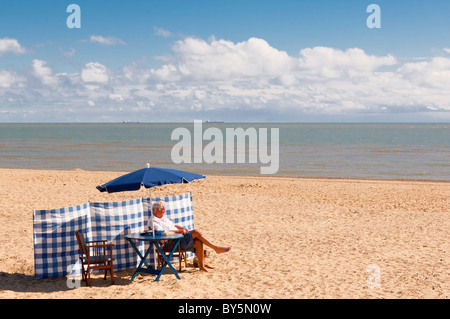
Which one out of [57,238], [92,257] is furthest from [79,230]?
[92,257]

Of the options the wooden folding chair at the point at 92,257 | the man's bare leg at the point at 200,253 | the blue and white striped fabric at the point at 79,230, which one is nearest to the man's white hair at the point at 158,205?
the blue and white striped fabric at the point at 79,230

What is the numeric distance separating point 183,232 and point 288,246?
9.58 feet

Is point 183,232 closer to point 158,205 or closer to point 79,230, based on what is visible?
point 158,205

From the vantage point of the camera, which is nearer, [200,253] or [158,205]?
[158,205]

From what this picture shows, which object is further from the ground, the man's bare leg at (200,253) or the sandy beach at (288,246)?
the man's bare leg at (200,253)

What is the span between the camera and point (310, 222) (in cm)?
1327

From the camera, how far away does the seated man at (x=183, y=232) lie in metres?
8.11

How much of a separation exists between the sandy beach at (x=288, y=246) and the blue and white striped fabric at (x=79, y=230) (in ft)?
0.98

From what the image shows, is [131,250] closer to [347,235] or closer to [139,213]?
[139,213]

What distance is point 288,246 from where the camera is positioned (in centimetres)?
1033

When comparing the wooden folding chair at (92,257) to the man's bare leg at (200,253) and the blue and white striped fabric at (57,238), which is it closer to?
the blue and white striped fabric at (57,238)
